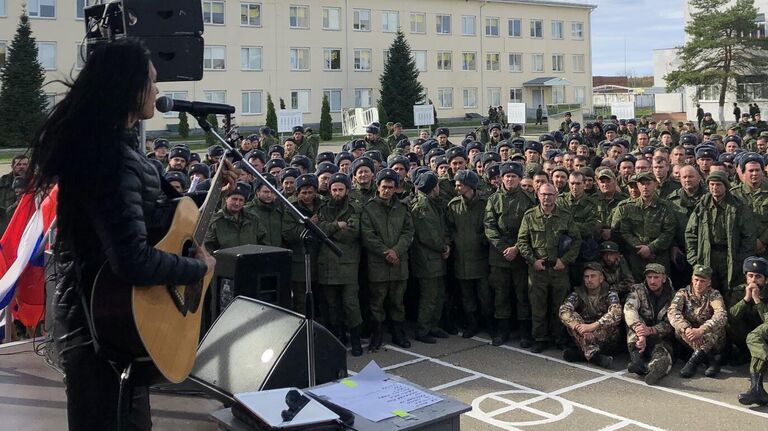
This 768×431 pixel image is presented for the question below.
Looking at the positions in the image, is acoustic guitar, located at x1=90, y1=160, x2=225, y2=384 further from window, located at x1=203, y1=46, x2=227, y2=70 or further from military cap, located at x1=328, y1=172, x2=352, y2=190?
window, located at x1=203, y1=46, x2=227, y2=70

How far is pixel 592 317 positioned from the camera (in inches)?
312

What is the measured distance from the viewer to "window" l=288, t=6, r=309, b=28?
162 feet

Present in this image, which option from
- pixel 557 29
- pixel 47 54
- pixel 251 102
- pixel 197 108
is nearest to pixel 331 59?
pixel 251 102

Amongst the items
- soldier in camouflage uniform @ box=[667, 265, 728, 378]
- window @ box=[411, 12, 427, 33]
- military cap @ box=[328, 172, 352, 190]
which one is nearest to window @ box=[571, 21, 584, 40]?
window @ box=[411, 12, 427, 33]

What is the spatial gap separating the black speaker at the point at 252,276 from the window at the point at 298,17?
1763 inches

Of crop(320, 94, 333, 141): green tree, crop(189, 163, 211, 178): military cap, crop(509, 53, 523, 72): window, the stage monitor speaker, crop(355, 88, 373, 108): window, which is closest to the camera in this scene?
the stage monitor speaker

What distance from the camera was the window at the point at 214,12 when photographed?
4634cm

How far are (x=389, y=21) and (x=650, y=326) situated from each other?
1869 inches

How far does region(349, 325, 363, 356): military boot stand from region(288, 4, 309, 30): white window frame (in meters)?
43.3

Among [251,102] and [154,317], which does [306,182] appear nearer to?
[154,317]

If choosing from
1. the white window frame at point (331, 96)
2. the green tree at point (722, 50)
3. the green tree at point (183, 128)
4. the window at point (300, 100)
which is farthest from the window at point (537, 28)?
the green tree at point (183, 128)

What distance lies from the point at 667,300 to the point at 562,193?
2.01 meters

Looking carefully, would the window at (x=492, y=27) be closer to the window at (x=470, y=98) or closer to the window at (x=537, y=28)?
the window at (x=537, y=28)

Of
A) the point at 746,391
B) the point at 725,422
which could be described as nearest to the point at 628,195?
the point at 746,391
